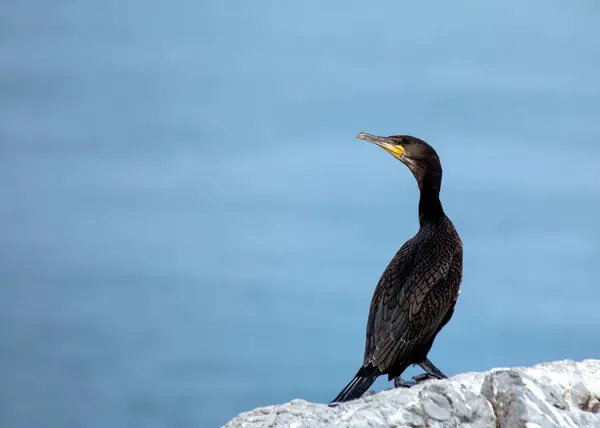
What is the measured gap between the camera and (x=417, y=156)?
822 centimetres

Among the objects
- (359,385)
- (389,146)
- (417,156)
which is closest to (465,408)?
(359,385)

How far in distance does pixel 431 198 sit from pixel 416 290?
110 centimetres

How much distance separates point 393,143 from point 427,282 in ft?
4.60

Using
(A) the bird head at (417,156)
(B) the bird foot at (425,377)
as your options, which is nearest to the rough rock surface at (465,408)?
(B) the bird foot at (425,377)

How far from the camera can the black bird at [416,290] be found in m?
7.18

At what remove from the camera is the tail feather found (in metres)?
6.68

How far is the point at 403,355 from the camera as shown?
725 cm

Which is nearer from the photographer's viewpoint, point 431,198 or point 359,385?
point 359,385

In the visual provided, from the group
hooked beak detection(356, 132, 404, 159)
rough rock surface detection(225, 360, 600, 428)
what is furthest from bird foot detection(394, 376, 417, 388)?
A: hooked beak detection(356, 132, 404, 159)

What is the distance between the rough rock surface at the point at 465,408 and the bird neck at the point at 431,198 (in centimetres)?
225

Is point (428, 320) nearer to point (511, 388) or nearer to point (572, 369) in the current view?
point (572, 369)

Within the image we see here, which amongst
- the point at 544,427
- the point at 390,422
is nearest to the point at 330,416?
the point at 390,422

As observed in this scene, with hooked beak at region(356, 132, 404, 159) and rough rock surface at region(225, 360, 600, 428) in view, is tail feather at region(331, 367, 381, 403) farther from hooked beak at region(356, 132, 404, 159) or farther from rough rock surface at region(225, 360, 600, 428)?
hooked beak at region(356, 132, 404, 159)

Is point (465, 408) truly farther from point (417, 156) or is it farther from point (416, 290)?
point (417, 156)
